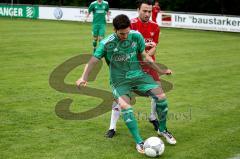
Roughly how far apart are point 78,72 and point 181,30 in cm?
1918

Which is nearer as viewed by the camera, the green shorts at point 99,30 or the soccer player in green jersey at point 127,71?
the soccer player in green jersey at point 127,71

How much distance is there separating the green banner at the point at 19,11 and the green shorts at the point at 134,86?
34918 mm

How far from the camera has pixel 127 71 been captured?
7.21 metres

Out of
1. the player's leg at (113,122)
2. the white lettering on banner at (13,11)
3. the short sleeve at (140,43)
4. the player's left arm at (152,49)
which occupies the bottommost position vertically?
the white lettering on banner at (13,11)

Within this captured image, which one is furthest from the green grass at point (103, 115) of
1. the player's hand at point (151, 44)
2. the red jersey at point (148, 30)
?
the player's hand at point (151, 44)

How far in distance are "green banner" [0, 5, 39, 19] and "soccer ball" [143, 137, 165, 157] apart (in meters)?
35.6

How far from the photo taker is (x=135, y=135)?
275 inches

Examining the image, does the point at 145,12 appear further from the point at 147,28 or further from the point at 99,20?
the point at 99,20

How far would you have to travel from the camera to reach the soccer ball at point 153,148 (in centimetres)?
665

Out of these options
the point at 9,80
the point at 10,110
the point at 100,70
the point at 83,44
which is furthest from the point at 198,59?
the point at 10,110

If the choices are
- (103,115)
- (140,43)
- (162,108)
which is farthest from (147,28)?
(103,115)

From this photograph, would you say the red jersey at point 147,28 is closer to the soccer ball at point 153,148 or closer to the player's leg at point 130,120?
the player's leg at point 130,120

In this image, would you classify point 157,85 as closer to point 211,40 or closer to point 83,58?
point 83,58

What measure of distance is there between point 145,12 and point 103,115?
2572 millimetres
